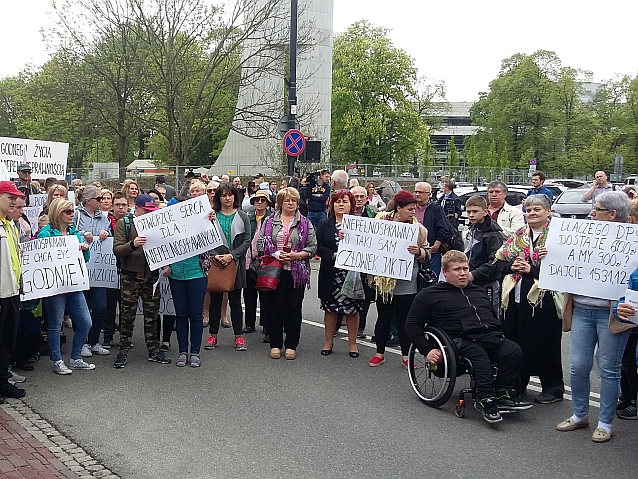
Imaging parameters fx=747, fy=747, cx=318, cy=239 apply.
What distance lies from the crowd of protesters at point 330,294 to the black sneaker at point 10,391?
12 mm

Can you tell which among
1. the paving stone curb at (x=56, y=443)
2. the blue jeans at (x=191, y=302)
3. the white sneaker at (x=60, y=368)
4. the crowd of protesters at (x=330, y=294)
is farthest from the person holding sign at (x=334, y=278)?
the paving stone curb at (x=56, y=443)

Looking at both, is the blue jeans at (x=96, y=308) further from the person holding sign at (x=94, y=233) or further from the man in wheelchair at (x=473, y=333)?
the man in wheelchair at (x=473, y=333)

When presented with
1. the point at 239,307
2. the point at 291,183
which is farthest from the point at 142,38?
the point at 239,307

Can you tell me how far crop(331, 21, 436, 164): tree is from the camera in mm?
56969

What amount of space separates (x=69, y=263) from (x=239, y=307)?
2.12m

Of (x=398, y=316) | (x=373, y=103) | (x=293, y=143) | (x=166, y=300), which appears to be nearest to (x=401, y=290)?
(x=398, y=316)

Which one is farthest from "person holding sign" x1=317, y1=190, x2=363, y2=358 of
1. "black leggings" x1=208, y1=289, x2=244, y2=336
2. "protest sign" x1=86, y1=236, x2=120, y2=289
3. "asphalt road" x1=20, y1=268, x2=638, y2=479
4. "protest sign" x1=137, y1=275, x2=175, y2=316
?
"protest sign" x1=86, y1=236, x2=120, y2=289

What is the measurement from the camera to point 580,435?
19.4ft

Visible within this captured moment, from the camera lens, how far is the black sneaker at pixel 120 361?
7871 mm

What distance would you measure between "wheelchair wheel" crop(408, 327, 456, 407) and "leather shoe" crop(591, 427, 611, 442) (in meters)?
1.16

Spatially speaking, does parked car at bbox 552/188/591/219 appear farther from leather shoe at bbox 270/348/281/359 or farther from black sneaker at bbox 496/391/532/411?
black sneaker at bbox 496/391/532/411

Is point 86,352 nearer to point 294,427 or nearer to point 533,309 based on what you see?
point 294,427

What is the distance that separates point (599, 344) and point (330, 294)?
3.29 m

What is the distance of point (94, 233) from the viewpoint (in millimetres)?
8688
